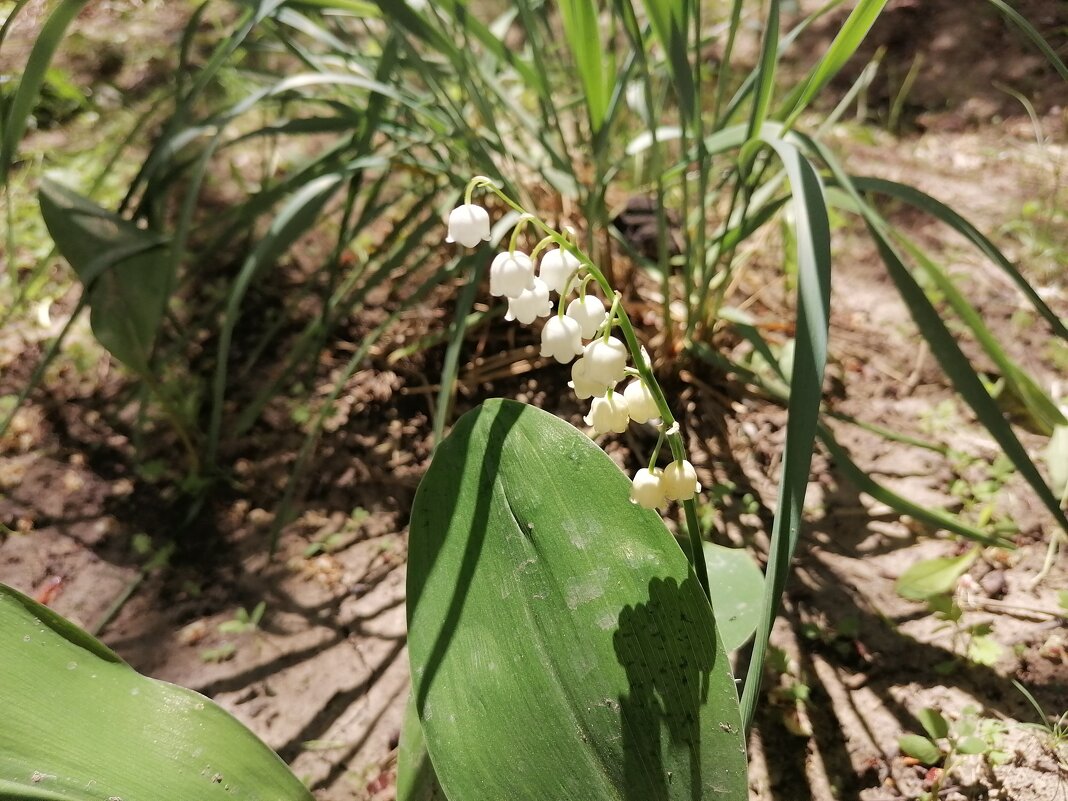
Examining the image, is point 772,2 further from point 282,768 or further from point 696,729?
point 282,768

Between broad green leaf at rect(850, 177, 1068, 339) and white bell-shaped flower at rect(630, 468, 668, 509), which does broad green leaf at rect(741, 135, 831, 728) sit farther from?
broad green leaf at rect(850, 177, 1068, 339)

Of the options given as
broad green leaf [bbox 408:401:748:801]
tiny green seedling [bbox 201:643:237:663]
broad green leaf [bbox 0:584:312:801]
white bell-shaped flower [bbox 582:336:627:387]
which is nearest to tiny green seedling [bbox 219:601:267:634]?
tiny green seedling [bbox 201:643:237:663]

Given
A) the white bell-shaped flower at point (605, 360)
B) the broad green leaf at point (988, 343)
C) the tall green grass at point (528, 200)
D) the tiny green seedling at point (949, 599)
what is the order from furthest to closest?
the tiny green seedling at point (949, 599) → the broad green leaf at point (988, 343) → the tall green grass at point (528, 200) → the white bell-shaped flower at point (605, 360)

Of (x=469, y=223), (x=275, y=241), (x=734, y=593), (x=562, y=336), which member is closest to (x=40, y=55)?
(x=275, y=241)

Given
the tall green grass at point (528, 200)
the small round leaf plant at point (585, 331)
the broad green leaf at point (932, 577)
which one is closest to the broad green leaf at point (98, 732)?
the tall green grass at point (528, 200)

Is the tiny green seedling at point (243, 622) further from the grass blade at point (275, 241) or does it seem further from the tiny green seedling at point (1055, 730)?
the tiny green seedling at point (1055, 730)

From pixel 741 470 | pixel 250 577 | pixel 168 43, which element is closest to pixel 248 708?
pixel 250 577
